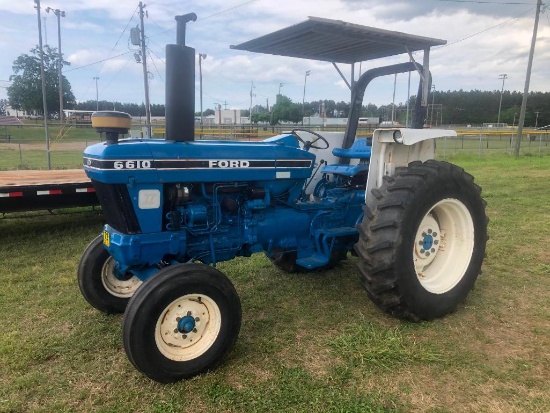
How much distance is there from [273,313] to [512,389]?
1.84 metres

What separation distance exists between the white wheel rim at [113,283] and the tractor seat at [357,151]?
7.70 ft

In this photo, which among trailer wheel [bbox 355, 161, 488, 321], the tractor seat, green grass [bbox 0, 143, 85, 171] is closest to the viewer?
trailer wheel [bbox 355, 161, 488, 321]

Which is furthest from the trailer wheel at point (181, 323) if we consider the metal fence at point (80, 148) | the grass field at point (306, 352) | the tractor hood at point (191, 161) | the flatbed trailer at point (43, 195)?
the metal fence at point (80, 148)

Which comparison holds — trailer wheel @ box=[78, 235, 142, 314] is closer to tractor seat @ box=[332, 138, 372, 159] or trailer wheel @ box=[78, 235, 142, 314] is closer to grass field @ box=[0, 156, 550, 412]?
grass field @ box=[0, 156, 550, 412]

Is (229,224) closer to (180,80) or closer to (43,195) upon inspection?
(180,80)

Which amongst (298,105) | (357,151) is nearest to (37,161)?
(357,151)

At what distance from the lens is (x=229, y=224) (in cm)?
358

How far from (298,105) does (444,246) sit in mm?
40420

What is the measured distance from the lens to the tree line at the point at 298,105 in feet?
80.3

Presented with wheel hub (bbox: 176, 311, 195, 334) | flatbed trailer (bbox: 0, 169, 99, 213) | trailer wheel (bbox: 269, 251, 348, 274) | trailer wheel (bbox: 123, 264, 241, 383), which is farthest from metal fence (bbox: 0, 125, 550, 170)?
wheel hub (bbox: 176, 311, 195, 334)

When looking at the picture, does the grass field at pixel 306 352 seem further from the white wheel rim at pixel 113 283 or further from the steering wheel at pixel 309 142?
the steering wheel at pixel 309 142

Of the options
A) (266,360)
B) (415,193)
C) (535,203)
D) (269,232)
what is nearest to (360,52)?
(415,193)

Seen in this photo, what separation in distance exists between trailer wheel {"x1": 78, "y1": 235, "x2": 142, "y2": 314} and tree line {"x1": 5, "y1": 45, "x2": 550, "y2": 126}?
2.88 metres

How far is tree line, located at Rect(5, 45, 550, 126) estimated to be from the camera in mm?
24484
